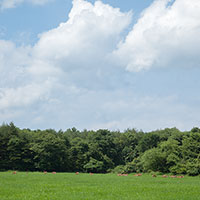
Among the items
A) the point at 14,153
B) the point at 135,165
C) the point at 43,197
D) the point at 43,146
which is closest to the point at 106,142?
the point at 135,165

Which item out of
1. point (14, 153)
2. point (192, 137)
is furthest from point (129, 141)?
point (14, 153)

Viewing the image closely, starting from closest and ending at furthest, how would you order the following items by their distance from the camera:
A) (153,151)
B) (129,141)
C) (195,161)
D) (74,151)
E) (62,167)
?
(195,161) → (153,151) → (62,167) → (74,151) → (129,141)

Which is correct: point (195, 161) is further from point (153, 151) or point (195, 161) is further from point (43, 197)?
point (43, 197)

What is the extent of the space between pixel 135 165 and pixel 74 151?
15427 mm

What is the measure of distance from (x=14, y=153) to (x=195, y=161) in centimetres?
3606

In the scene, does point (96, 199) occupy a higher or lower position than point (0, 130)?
lower

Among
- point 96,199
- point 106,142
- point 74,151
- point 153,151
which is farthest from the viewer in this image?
point 106,142

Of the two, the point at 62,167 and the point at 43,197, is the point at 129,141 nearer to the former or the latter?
the point at 62,167

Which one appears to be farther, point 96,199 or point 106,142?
point 106,142

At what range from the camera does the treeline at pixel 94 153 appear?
2050 inches

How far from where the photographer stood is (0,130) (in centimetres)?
5878

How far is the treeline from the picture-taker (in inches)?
2050

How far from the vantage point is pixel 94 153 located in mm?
68125

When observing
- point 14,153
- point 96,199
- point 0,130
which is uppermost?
point 0,130
